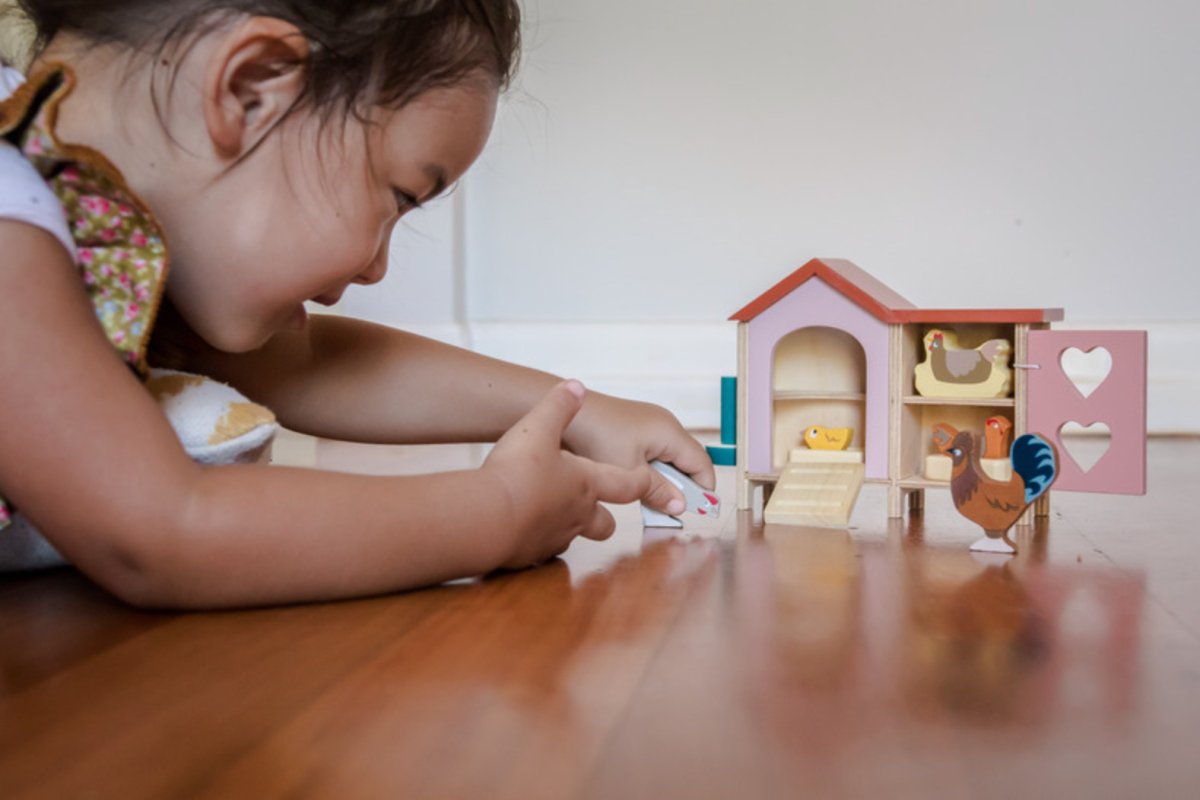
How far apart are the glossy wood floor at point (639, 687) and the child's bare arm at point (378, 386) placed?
0.30 m

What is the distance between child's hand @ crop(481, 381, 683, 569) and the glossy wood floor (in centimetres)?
3

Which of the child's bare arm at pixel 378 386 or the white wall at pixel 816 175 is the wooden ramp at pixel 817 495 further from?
the white wall at pixel 816 175

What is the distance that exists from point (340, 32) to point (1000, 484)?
0.54 meters

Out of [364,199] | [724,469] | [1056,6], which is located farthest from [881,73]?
[364,199]

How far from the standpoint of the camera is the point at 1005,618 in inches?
24.7

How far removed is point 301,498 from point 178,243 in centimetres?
23

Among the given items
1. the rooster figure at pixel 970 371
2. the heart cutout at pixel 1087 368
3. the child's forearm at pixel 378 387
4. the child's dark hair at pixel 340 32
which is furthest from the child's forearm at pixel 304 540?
the heart cutout at pixel 1087 368

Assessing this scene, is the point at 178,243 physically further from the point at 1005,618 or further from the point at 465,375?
the point at 1005,618

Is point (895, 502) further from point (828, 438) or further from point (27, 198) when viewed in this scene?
point (27, 198)

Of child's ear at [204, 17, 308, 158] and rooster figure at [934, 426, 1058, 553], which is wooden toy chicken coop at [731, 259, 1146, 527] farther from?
child's ear at [204, 17, 308, 158]

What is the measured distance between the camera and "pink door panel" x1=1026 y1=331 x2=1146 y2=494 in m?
0.92

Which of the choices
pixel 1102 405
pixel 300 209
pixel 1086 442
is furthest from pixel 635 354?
pixel 300 209

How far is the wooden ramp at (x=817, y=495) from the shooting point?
0.97 metres

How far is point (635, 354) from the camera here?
7.28 ft
